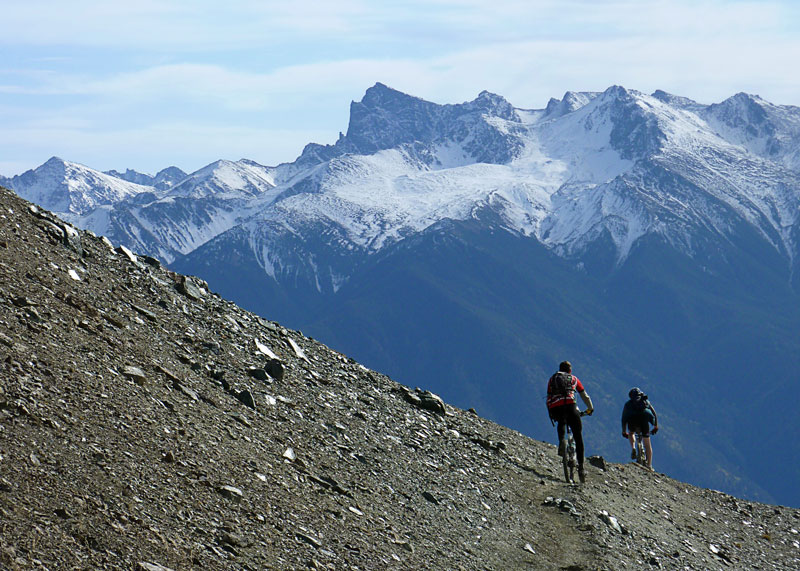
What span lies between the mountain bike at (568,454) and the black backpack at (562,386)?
78 cm

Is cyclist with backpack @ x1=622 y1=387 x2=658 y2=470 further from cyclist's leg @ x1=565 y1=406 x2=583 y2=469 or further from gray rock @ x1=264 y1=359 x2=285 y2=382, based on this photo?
gray rock @ x1=264 y1=359 x2=285 y2=382

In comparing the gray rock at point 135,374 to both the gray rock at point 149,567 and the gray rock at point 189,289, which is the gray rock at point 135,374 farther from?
the gray rock at point 189,289

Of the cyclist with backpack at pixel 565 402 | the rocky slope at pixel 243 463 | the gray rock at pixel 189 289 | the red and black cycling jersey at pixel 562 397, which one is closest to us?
the rocky slope at pixel 243 463

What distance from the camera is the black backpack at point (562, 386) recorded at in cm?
2591

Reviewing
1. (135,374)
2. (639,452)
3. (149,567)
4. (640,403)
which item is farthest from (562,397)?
(149,567)

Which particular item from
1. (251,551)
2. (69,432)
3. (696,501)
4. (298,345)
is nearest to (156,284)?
(298,345)

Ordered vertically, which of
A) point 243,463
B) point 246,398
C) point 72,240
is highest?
point 72,240

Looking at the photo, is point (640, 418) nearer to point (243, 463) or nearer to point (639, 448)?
point (639, 448)

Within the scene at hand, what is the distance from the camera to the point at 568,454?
27.1m

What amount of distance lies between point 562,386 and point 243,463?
1008 cm

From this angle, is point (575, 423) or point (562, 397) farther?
point (562, 397)

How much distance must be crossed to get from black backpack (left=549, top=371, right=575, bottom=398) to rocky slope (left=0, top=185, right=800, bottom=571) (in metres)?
2.53

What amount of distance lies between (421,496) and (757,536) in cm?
1246

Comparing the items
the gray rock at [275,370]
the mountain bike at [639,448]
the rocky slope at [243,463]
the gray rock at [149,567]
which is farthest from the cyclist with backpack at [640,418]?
the gray rock at [149,567]
